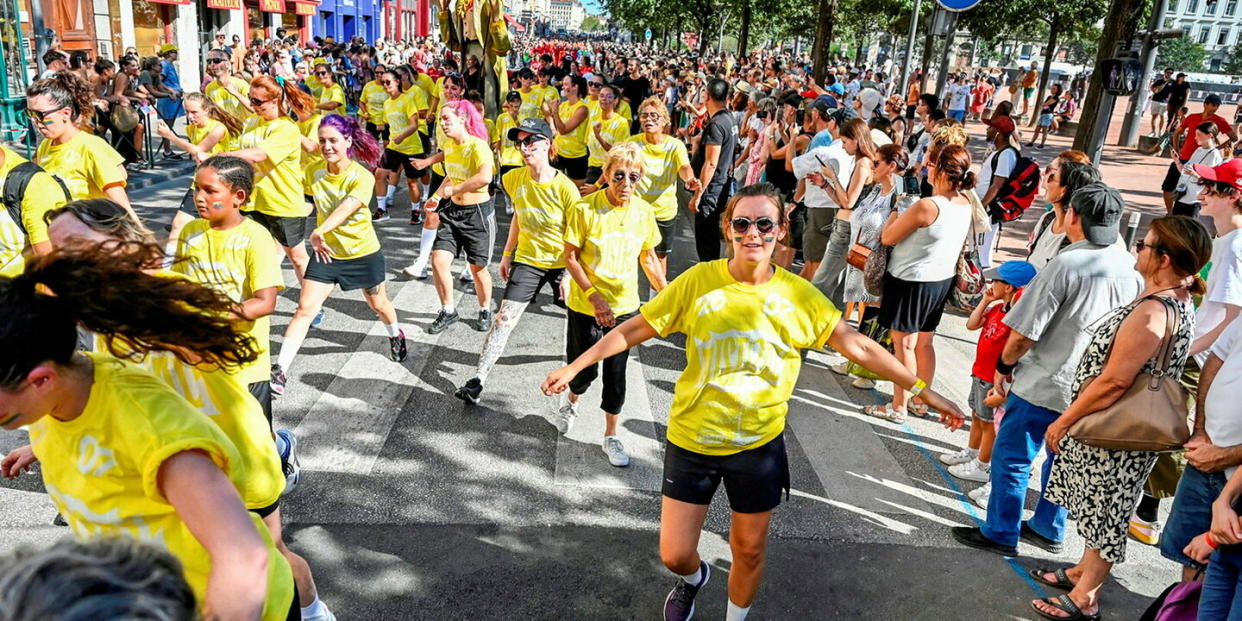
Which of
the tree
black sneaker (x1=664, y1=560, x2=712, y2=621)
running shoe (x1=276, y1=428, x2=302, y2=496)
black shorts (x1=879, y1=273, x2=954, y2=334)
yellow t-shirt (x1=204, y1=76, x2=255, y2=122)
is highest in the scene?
the tree

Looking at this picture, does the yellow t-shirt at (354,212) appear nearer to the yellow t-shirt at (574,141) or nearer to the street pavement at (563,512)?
the street pavement at (563,512)

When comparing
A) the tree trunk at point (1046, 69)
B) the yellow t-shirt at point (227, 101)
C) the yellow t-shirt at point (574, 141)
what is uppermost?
the tree trunk at point (1046, 69)

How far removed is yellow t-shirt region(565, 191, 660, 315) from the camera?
4633 millimetres

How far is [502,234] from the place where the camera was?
1032 cm

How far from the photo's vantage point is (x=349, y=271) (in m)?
5.78

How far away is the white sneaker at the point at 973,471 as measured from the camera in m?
4.91

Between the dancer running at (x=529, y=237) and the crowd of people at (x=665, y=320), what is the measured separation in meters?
0.02

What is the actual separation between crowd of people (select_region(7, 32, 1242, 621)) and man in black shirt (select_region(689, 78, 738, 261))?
3 cm

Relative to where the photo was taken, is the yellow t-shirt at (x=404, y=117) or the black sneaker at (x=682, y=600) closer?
the black sneaker at (x=682, y=600)

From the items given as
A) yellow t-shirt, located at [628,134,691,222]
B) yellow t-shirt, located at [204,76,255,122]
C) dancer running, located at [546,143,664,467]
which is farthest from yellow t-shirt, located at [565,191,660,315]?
yellow t-shirt, located at [204,76,255,122]

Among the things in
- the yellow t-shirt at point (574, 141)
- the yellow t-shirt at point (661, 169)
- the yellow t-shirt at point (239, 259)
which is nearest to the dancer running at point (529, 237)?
the yellow t-shirt at point (661, 169)

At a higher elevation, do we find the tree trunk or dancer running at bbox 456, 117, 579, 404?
the tree trunk

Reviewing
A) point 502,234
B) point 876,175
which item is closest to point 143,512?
point 876,175

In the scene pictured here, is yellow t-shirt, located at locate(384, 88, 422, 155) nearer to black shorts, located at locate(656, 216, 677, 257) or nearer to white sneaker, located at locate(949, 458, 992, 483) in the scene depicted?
black shorts, located at locate(656, 216, 677, 257)
